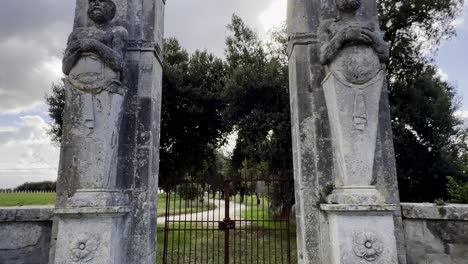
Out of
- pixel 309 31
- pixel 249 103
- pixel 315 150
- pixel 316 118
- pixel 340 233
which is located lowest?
pixel 340 233

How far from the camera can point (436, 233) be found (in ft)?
10.6

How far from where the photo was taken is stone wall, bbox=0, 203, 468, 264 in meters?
3.15

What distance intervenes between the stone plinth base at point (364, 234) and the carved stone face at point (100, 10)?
306cm

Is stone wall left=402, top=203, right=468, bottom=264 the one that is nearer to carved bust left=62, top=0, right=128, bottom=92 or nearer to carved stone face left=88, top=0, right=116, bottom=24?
carved bust left=62, top=0, right=128, bottom=92

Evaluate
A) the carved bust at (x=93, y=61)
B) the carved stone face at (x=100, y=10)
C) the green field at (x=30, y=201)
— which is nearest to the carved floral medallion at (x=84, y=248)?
the carved bust at (x=93, y=61)

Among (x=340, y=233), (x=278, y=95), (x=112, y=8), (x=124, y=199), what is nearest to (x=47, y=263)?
(x=124, y=199)

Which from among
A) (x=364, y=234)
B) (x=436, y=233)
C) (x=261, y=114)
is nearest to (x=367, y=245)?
(x=364, y=234)

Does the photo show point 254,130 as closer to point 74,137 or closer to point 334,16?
point 334,16

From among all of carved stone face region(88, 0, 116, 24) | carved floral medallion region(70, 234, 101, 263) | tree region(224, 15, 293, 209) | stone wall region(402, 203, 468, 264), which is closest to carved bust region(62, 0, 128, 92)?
carved stone face region(88, 0, 116, 24)

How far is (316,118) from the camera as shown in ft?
11.0

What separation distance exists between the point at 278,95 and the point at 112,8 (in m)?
7.66

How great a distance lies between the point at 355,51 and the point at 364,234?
1.76 meters

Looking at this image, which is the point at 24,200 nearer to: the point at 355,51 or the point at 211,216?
the point at 211,216

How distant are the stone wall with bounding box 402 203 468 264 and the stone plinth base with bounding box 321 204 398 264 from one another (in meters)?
0.77
